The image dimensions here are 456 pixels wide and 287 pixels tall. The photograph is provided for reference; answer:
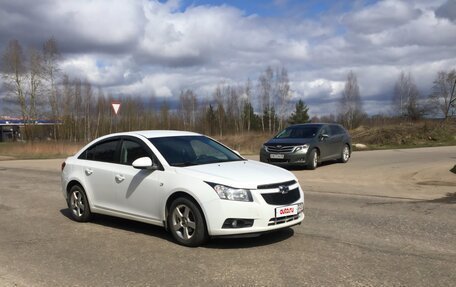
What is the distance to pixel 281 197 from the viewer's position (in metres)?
5.99

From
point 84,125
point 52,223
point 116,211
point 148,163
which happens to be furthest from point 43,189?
point 84,125

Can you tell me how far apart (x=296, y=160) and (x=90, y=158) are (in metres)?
8.76

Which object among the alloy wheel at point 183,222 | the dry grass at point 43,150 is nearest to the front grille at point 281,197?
the alloy wheel at point 183,222

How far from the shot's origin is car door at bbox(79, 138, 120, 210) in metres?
7.39

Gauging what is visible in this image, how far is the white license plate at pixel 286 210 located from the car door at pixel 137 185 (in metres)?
1.64

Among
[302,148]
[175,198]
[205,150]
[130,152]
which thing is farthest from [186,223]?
[302,148]

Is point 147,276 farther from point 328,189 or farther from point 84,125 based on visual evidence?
point 84,125

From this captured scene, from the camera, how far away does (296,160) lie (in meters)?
15.5

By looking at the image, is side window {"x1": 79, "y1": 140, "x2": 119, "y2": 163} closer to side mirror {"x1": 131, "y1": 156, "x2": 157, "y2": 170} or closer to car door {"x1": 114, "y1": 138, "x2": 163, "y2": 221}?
car door {"x1": 114, "y1": 138, "x2": 163, "y2": 221}

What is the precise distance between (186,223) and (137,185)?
111cm

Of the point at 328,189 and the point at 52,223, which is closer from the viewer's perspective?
the point at 52,223

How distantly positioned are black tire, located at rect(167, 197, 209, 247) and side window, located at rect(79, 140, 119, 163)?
1722 millimetres

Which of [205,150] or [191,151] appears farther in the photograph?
[205,150]

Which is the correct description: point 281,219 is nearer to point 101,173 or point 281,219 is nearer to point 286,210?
point 286,210
